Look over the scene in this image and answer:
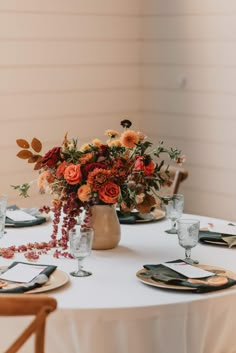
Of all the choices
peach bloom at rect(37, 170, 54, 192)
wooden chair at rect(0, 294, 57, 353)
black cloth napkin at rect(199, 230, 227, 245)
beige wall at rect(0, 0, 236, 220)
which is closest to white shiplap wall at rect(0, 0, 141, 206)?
beige wall at rect(0, 0, 236, 220)

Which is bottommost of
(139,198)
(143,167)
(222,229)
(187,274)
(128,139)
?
(187,274)

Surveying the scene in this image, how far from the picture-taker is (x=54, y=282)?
98.0 inches

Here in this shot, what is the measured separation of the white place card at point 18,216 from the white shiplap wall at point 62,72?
1471 mm

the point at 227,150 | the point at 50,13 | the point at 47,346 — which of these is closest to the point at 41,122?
the point at 50,13

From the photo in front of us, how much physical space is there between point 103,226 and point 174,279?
1.73 ft

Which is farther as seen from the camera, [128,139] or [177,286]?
[128,139]

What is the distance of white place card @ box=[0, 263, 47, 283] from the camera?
2.51 meters

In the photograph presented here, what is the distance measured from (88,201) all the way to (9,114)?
2134 millimetres

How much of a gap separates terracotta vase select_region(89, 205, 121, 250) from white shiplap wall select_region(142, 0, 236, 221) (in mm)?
2198

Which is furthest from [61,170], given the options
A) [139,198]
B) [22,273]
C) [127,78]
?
[127,78]

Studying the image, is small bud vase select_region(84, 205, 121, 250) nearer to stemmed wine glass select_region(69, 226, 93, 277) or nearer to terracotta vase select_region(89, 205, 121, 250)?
terracotta vase select_region(89, 205, 121, 250)

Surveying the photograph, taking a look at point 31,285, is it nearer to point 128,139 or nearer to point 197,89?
point 128,139

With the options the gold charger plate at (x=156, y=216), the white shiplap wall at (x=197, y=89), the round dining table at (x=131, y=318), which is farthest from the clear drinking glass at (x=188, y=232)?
the white shiplap wall at (x=197, y=89)

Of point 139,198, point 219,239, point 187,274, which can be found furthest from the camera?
point 219,239
